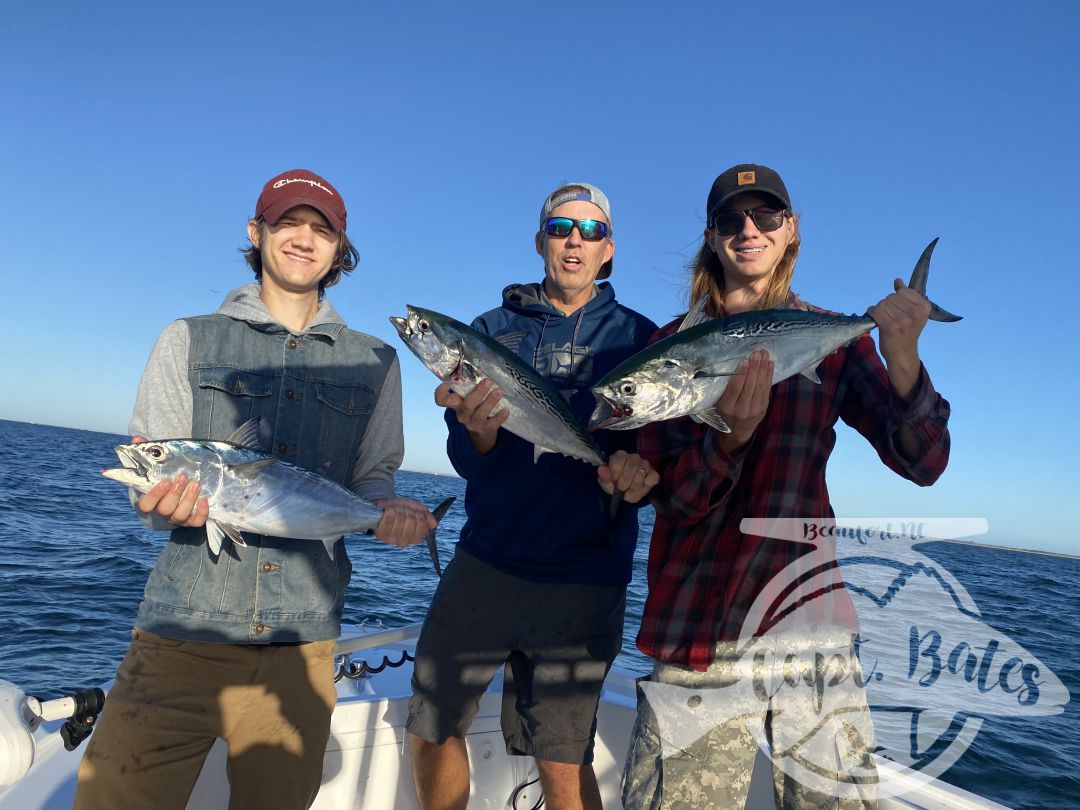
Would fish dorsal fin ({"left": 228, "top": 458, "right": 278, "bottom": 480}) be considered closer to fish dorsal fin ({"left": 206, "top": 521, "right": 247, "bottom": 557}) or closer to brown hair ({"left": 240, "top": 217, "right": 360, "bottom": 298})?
fish dorsal fin ({"left": 206, "top": 521, "right": 247, "bottom": 557})

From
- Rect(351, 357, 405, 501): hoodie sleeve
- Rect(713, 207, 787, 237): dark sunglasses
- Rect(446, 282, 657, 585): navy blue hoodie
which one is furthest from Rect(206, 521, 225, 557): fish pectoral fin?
Rect(713, 207, 787, 237): dark sunglasses

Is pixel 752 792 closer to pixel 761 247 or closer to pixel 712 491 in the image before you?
pixel 712 491

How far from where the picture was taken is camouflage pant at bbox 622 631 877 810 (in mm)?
2596

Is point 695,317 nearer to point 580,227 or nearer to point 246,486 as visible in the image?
point 580,227

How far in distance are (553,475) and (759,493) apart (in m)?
1.12

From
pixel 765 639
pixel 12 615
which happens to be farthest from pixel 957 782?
pixel 12 615

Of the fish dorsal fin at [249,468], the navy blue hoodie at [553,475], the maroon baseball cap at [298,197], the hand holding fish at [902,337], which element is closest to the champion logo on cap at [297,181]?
the maroon baseball cap at [298,197]

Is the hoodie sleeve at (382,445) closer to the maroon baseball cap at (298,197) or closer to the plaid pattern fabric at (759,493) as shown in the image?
the maroon baseball cap at (298,197)

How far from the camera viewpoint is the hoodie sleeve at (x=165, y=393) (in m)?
2.93

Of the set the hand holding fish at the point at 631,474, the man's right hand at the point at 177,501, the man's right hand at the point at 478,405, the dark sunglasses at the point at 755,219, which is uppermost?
the dark sunglasses at the point at 755,219

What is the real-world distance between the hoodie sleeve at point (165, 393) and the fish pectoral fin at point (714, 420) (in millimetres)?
2322

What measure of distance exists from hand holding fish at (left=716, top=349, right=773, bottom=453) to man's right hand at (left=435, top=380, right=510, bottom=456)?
3.50 ft

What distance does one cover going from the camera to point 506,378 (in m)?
3.35

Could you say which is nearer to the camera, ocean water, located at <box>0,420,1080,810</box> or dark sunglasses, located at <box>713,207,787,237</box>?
dark sunglasses, located at <box>713,207,787,237</box>
